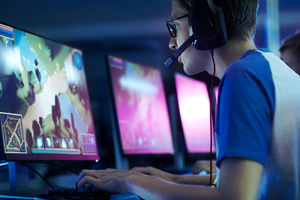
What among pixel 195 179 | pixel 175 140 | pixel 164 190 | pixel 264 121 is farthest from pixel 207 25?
pixel 175 140

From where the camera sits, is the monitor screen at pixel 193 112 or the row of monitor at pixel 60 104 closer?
the row of monitor at pixel 60 104

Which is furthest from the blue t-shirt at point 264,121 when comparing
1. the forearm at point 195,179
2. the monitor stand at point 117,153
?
the monitor stand at point 117,153

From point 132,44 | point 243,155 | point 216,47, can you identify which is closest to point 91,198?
point 243,155

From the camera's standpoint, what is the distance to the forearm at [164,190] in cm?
64

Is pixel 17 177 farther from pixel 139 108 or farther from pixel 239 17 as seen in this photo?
pixel 239 17

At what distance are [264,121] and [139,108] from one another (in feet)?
3.35

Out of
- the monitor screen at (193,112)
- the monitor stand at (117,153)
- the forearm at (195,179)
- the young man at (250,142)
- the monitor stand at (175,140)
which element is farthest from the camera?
the monitor stand at (175,140)

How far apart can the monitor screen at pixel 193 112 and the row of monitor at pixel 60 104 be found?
0.24 m

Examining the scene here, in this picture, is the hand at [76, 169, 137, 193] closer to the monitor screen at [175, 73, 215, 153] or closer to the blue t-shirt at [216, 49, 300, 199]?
the blue t-shirt at [216, 49, 300, 199]

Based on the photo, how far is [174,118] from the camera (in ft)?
7.33

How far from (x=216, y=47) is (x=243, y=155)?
1.24 ft

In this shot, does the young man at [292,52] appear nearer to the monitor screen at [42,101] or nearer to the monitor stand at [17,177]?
the monitor screen at [42,101]

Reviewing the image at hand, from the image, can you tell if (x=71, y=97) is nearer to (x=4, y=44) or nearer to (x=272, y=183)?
(x=4, y=44)

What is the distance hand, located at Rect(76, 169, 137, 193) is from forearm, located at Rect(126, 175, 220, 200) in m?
0.03
